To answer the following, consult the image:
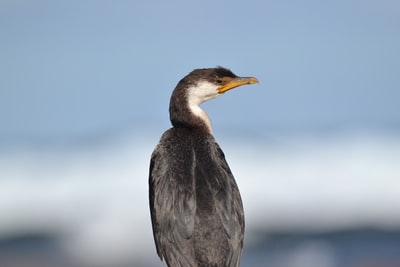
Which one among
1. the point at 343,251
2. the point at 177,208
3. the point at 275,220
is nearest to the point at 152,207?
the point at 177,208

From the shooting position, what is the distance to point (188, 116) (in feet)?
70.8

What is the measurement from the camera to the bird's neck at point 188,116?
70.8ft

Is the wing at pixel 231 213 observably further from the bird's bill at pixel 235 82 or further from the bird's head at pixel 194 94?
the bird's bill at pixel 235 82

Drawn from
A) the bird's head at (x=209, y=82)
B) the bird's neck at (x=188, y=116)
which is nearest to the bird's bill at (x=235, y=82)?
the bird's head at (x=209, y=82)

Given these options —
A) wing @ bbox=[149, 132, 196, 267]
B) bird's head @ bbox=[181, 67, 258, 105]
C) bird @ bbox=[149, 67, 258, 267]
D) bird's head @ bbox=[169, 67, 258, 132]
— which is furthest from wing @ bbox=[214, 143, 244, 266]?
bird's head @ bbox=[181, 67, 258, 105]

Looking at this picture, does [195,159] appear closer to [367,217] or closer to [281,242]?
[281,242]

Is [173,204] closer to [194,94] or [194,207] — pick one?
[194,207]

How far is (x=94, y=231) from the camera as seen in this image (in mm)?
80562

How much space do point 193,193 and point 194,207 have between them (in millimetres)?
213

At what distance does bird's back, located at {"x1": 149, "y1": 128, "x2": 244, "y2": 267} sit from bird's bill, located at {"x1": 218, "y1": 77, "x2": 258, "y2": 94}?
1.03 meters

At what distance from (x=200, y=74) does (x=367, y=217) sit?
2711 inches

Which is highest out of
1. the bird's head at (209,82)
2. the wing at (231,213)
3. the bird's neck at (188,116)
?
the bird's head at (209,82)

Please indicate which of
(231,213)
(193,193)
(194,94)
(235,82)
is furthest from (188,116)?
(231,213)

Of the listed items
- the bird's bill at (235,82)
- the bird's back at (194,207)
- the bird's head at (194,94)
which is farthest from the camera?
the bird's bill at (235,82)
